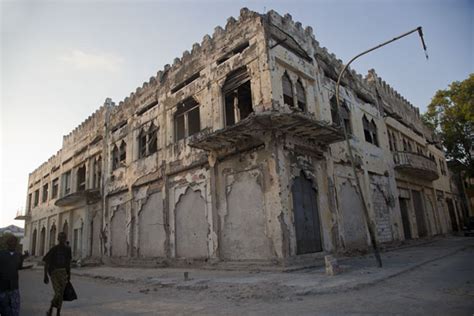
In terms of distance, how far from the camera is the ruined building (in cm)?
1034

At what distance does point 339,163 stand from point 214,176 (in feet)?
17.5

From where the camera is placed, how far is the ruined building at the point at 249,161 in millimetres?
10336

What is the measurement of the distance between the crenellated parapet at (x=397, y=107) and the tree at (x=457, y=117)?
1.82 metres

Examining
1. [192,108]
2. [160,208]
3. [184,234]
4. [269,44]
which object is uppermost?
[269,44]

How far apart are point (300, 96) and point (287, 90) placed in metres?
0.88

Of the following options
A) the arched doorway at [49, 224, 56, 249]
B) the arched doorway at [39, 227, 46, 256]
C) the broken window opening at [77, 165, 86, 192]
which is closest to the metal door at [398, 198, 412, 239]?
the broken window opening at [77, 165, 86, 192]

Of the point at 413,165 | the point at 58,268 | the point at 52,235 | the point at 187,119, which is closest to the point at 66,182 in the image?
the point at 52,235

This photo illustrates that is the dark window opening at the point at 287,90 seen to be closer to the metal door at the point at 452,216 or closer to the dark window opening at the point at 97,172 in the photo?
the dark window opening at the point at 97,172

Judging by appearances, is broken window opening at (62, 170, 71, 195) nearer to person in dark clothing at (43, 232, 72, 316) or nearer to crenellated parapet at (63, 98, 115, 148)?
crenellated parapet at (63, 98, 115, 148)

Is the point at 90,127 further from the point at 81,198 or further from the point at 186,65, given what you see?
the point at 186,65

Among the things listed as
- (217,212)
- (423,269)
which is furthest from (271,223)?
(423,269)

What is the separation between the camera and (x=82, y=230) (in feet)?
68.6

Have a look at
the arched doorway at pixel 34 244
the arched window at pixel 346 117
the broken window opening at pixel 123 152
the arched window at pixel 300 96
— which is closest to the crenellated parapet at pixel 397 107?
the arched window at pixel 346 117

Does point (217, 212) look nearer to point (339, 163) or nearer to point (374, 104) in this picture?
point (339, 163)
